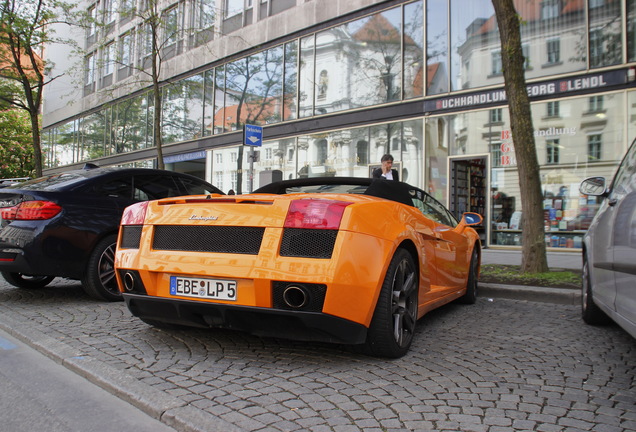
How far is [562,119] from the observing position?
1168 cm

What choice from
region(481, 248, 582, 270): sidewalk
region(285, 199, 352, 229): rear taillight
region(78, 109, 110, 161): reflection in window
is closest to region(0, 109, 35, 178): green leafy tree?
region(78, 109, 110, 161): reflection in window

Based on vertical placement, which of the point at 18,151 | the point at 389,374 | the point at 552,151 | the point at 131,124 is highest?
the point at 18,151

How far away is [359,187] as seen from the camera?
4.17 m

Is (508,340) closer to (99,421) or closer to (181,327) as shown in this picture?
(181,327)

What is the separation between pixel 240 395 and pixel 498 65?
40.1 feet

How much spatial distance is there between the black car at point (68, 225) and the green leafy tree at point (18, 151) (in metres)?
39.8

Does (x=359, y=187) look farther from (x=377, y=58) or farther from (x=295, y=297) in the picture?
(x=377, y=58)

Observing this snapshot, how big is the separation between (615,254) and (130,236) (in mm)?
3220

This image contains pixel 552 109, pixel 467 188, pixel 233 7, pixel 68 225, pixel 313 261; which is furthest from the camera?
pixel 233 7

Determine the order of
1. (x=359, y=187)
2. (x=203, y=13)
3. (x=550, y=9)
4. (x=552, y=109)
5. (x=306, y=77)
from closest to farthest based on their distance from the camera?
1. (x=359, y=187)
2. (x=552, y=109)
3. (x=550, y=9)
4. (x=306, y=77)
5. (x=203, y=13)

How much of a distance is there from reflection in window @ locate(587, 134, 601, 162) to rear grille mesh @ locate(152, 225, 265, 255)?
35.4 feet

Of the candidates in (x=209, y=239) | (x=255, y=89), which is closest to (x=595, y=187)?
(x=209, y=239)

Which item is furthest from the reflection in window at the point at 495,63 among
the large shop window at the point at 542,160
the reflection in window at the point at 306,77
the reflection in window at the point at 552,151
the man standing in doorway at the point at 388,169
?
the man standing in doorway at the point at 388,169

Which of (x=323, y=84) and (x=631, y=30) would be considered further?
(x=323, y=84)
